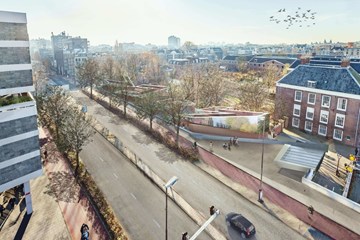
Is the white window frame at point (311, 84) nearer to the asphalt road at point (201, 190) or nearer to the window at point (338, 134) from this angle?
the window at point (338, 134)

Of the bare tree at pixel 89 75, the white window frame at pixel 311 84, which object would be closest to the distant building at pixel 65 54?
the bare tree at pixel 89 75

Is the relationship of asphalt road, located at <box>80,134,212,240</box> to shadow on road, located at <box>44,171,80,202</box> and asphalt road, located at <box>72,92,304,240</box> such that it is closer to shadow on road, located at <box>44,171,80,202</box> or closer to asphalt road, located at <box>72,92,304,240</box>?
asphalt road, located at <box>72,92,304,240</box>

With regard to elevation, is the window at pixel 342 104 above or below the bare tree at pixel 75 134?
above

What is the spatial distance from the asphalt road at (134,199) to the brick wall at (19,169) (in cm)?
776

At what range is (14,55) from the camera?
86.3ft

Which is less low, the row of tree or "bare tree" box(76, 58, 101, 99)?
"bare tree" box(76, 58, 101, 99)

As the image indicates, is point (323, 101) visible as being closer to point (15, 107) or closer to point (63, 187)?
point (63, 187)

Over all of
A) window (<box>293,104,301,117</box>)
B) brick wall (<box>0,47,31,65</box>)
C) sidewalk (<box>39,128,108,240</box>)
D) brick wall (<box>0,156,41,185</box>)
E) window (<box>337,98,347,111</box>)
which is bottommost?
sidewalk (<box>39,128,108,240</box>)

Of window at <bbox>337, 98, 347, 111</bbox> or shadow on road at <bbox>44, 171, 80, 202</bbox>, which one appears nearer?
shadow on road at <bbox>44, 171, 80, 202</bbox>

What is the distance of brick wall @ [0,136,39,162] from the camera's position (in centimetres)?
2655

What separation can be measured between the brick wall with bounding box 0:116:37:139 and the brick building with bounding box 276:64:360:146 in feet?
144

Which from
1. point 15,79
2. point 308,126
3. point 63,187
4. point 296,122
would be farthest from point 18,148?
point 296,122

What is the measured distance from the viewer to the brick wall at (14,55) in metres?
25.7

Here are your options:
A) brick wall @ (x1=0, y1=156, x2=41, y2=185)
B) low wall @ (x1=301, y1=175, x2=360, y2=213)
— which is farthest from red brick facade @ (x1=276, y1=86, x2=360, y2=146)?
brick wall @ (x1=0, y1=156, x2=41, y2=185)
